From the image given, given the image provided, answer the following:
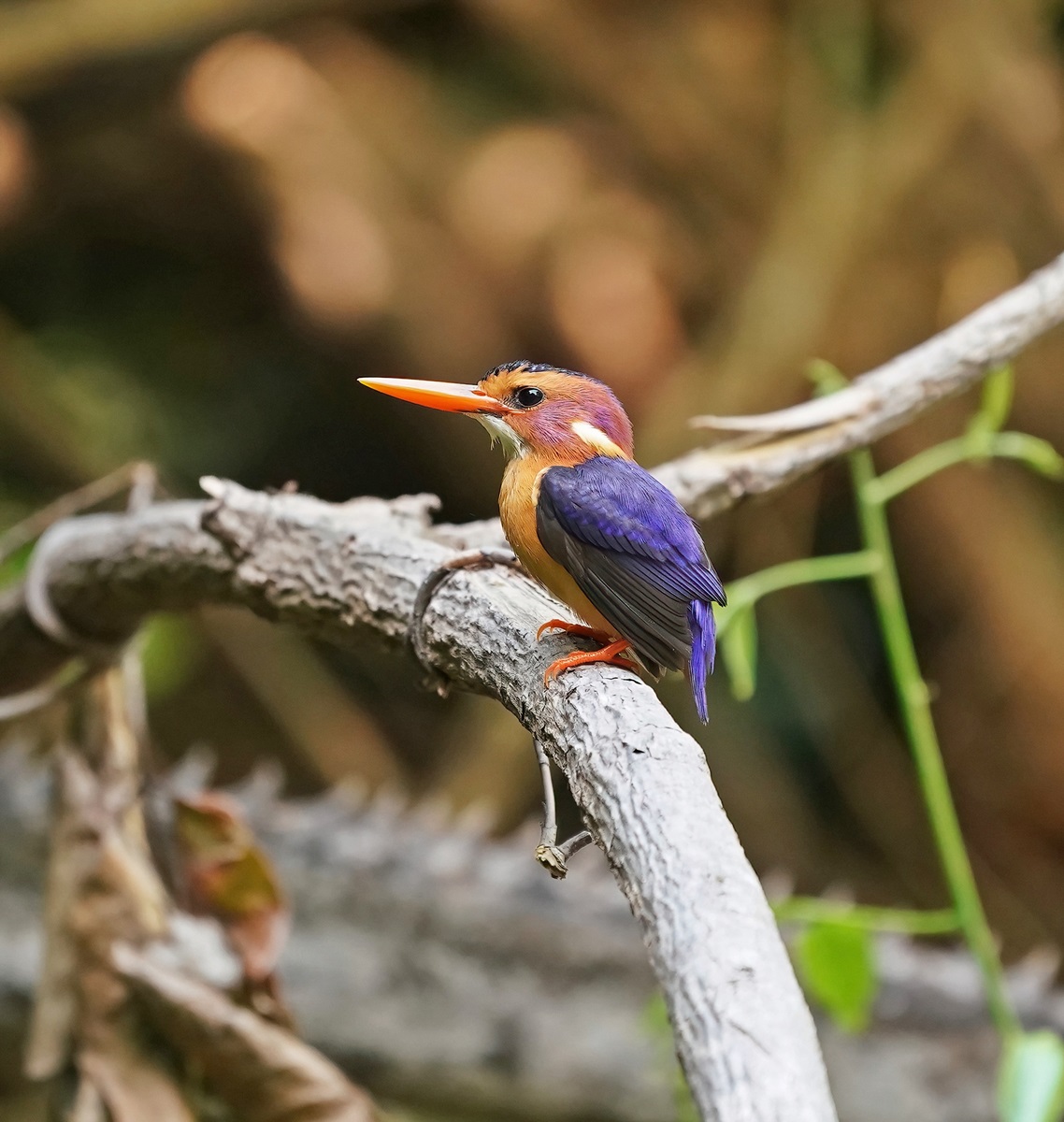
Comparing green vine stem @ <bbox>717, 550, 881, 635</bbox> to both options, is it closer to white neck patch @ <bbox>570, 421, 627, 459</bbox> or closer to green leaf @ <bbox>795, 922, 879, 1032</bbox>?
white neck patch @ <bbox>570, 421, 627, 459</bbox>

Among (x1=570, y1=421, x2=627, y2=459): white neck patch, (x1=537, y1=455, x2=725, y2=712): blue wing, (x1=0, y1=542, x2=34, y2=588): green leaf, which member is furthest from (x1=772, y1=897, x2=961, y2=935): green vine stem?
(x1=0, y1=542, x2=34, y2=588): green leaf

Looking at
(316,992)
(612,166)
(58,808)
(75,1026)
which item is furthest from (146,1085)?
(612,166)

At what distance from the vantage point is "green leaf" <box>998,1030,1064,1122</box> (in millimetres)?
1455

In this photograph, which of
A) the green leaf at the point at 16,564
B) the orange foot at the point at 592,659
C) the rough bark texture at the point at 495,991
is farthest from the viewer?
the rough bark texture at the point at 495,991

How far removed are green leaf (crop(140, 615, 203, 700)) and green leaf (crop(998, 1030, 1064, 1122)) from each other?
2.21 meters

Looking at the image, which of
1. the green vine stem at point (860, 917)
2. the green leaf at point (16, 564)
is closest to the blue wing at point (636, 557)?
the green vine stem at point (860, 917)

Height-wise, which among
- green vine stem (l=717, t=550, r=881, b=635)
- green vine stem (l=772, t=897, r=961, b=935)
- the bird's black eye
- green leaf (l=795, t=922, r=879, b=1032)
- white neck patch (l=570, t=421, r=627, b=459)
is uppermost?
the bird's black eye

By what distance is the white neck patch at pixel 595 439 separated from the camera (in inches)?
53.4

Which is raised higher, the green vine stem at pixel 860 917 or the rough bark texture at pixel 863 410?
the rough bark texture at pixel 863 410

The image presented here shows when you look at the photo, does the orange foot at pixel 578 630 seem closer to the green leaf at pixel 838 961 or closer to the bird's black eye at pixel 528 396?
the bird's black eye at pixel 528 396

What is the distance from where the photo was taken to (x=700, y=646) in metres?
1.28

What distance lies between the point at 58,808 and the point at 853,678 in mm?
2847

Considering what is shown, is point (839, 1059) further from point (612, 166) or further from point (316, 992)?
point (612, 166)

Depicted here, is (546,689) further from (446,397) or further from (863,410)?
(863,410)
